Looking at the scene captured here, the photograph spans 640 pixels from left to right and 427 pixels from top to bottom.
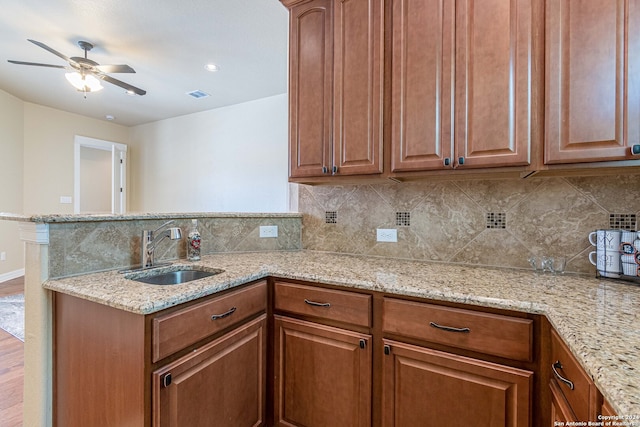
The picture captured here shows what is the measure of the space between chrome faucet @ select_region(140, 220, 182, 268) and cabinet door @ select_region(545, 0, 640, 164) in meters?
1.90

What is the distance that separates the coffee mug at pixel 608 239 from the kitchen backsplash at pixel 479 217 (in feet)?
0.35

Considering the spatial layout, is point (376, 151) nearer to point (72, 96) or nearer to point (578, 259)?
point (578, 259)

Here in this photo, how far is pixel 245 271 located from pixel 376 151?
3.15 feet

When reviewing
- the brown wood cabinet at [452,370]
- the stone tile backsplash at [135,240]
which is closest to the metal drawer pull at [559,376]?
the brown wood cabinet at [452,370]

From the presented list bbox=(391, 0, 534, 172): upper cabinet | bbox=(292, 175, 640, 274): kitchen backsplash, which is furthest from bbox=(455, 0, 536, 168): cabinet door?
bbox=(292, 175, 640, 274): kitchen backsplash

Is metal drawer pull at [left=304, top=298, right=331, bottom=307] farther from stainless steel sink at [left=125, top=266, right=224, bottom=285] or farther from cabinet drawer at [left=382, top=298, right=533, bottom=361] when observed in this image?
stainless steel sink at [left=125, top=266, right=224, bottom=285]

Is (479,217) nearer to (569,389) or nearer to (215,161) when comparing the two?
(569,389)

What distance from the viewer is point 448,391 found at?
3.93 feet

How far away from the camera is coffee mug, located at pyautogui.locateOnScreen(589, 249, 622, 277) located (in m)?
1.40

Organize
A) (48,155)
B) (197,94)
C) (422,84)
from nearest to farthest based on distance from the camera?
(422,84)
(197,94)
(48,155)

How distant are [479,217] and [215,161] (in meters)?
4.44

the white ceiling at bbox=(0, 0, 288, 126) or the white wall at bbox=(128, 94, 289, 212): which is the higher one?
the white ceiling at bbox=(0, 0, 288, 126)

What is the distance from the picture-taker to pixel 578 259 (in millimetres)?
1571

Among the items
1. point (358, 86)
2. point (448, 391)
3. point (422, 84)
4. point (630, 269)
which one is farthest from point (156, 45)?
point (630, 269)
